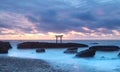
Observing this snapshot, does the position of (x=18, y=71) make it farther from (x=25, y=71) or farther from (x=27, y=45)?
(x=27, y=45)

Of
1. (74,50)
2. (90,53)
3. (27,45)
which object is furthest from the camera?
(27,45)

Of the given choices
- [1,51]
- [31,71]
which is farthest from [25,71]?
[1,51]

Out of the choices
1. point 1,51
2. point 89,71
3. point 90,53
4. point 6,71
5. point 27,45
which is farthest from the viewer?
point 27,45

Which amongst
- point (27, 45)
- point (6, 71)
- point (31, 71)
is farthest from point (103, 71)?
point (27, 45)

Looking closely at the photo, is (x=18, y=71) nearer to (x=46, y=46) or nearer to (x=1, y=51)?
(x=1, y=51)

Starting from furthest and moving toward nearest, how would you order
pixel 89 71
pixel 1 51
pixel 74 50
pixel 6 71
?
pixel 74 50 → pixel 1 51 → pixel 89 71 → pixel 6 71

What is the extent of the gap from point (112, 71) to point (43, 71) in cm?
944

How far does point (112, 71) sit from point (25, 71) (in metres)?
11.2

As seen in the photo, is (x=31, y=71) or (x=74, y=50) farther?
(x=74, y=50)

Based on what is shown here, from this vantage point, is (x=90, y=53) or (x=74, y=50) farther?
(x=74, y=50)

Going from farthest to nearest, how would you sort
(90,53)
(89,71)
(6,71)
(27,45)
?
(27,45)
(90,53)
(89,71)
(6,71)

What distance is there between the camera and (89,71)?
3019 cm

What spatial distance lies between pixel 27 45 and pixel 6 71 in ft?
328

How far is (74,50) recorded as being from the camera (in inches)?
3091
